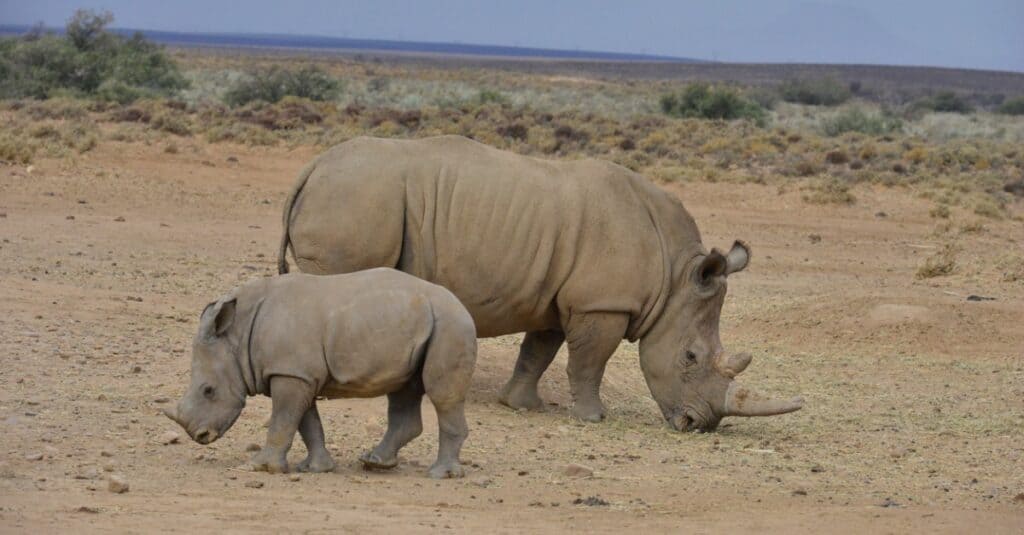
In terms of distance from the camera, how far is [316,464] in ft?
25.8

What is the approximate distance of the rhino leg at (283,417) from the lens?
24.9 ft

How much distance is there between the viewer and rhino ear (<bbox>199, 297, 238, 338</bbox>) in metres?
7.63

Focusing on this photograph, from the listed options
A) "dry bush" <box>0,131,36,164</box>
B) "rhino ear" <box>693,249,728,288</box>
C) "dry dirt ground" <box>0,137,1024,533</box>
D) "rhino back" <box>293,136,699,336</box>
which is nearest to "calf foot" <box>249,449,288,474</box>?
"dry dirt ground" <box>0,137,1024,533</box>

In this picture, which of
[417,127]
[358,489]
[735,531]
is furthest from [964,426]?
[417,127]

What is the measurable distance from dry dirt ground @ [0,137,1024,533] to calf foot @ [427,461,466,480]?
78 millimetres

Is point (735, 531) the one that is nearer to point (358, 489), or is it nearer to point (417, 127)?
point (358, 489)

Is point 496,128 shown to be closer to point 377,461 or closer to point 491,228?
point 491,228

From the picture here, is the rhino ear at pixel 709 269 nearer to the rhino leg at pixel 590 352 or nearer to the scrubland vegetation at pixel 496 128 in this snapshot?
the rhino leg at pixel 590 352

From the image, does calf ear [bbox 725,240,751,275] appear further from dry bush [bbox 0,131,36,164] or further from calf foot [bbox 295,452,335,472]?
dry bush [bbox 0,131,36,164]

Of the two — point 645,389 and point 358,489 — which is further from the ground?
point 358,489

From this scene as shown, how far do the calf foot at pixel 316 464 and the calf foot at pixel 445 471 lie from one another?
53 centimetres

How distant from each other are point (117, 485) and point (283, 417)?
3.28 feet

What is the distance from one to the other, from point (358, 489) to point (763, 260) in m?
14.4

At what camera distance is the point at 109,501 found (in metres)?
6.74
